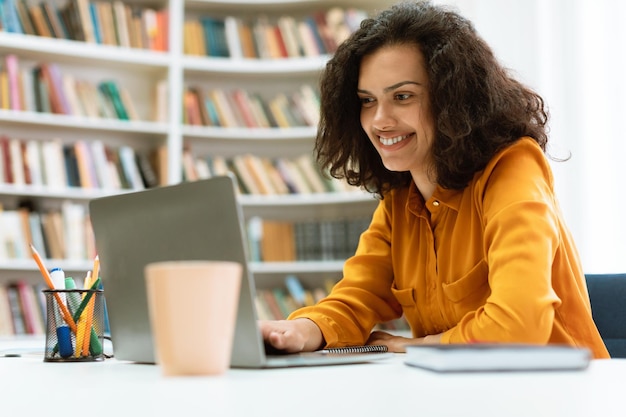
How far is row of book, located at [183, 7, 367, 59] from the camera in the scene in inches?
149

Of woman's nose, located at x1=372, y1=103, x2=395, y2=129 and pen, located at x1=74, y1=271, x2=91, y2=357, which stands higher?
woman's nose, located at x1=372, y1=103, x2=395, y2=129

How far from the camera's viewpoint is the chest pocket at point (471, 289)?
142 centimetres

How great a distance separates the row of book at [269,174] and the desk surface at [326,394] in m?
2.91

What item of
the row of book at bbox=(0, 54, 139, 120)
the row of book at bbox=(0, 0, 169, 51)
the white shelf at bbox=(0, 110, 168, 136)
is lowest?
the white shelf at bbox=(0, 110, 168, 136)

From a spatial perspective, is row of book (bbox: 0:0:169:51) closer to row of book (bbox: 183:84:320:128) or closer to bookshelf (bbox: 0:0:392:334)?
bookshelf (bbox: 0:0:392:334)

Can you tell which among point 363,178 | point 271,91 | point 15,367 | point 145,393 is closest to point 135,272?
point 15,367

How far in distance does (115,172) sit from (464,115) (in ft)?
7.86

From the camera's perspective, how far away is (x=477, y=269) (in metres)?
1.41

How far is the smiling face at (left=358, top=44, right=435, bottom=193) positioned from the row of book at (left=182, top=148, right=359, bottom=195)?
207 cm

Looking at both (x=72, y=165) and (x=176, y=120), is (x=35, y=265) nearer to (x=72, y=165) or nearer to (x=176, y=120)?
(x=72, y=165)

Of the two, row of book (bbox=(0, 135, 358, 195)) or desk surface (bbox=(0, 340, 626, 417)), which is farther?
row of book (bbox=(0, 135, 358, 195))

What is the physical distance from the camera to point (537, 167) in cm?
141

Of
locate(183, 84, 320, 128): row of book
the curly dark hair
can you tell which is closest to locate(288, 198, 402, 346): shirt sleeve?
the curly dark hair

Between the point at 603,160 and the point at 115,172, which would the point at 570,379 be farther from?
the point at 115,172
